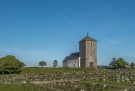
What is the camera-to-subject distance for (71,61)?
10731cm

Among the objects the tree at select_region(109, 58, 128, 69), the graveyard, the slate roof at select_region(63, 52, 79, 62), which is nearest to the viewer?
the graveyard

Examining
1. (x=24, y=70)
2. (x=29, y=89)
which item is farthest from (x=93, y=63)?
(x=29, y=89)

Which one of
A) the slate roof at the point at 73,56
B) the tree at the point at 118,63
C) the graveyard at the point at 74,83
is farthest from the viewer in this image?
the slate roof at the point at 73,56

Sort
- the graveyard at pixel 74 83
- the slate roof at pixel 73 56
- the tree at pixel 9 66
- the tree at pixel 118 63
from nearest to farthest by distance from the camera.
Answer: the graveyard at pixel 74 83, the tree at pixel 9 66, the tree at pixel 118 63, the slate roof at pixel 73 56

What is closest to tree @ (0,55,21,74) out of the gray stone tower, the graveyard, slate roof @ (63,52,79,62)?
the graveyard

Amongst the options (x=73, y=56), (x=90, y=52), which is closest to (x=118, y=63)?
(x=90, y=52)

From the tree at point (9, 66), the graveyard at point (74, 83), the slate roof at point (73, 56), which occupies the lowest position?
the graveyard at point (74, 83)

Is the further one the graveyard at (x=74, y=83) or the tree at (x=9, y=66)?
the tree at (x=9, y=66)

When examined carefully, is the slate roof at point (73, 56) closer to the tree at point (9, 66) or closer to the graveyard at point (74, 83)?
the graveyard at point (74, 83)

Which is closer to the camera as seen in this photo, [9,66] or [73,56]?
[9,66]

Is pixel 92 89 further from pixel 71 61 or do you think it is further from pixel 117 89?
pixel 71 61

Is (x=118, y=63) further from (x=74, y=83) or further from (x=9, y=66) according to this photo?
(x=74, y=83)

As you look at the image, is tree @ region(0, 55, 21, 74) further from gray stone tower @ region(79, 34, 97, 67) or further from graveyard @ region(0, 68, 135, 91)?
gray stone tower @ region(79, 34, 97, 67)

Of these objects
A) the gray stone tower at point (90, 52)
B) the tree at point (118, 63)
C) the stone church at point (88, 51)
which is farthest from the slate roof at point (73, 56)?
the tree at point (118, 63)
